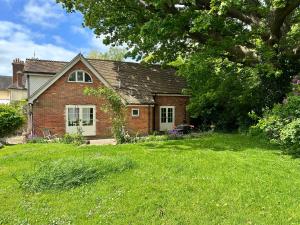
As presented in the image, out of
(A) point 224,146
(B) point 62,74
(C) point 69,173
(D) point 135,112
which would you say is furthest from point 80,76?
(C) point 69,173

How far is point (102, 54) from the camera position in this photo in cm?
6581

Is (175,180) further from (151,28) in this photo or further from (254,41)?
(254,41)

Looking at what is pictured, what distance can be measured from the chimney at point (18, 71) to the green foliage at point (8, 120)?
2720cm

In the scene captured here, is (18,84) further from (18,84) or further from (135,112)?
(135,112)

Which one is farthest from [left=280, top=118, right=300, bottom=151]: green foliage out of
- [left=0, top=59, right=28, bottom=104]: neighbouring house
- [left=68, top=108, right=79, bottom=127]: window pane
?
[left=0, top=59, right=28, bottom=104]: neighbouring house

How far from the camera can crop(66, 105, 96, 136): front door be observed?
23438 mm

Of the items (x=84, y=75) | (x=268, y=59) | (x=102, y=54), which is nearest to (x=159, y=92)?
(x=84, y=75)

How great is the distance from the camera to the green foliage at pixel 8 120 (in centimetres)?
2039

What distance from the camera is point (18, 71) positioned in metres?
47.8

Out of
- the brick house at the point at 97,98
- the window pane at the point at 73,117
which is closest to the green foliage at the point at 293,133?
the brick house at the point at 97,98

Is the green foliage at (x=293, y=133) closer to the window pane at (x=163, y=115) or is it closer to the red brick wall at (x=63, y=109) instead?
the red brick wall at (x=63, y=109)

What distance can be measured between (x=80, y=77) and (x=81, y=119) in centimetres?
303

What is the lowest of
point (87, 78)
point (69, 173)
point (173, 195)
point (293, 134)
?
point (173, 195)

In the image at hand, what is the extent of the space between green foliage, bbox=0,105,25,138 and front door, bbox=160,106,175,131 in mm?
11076
